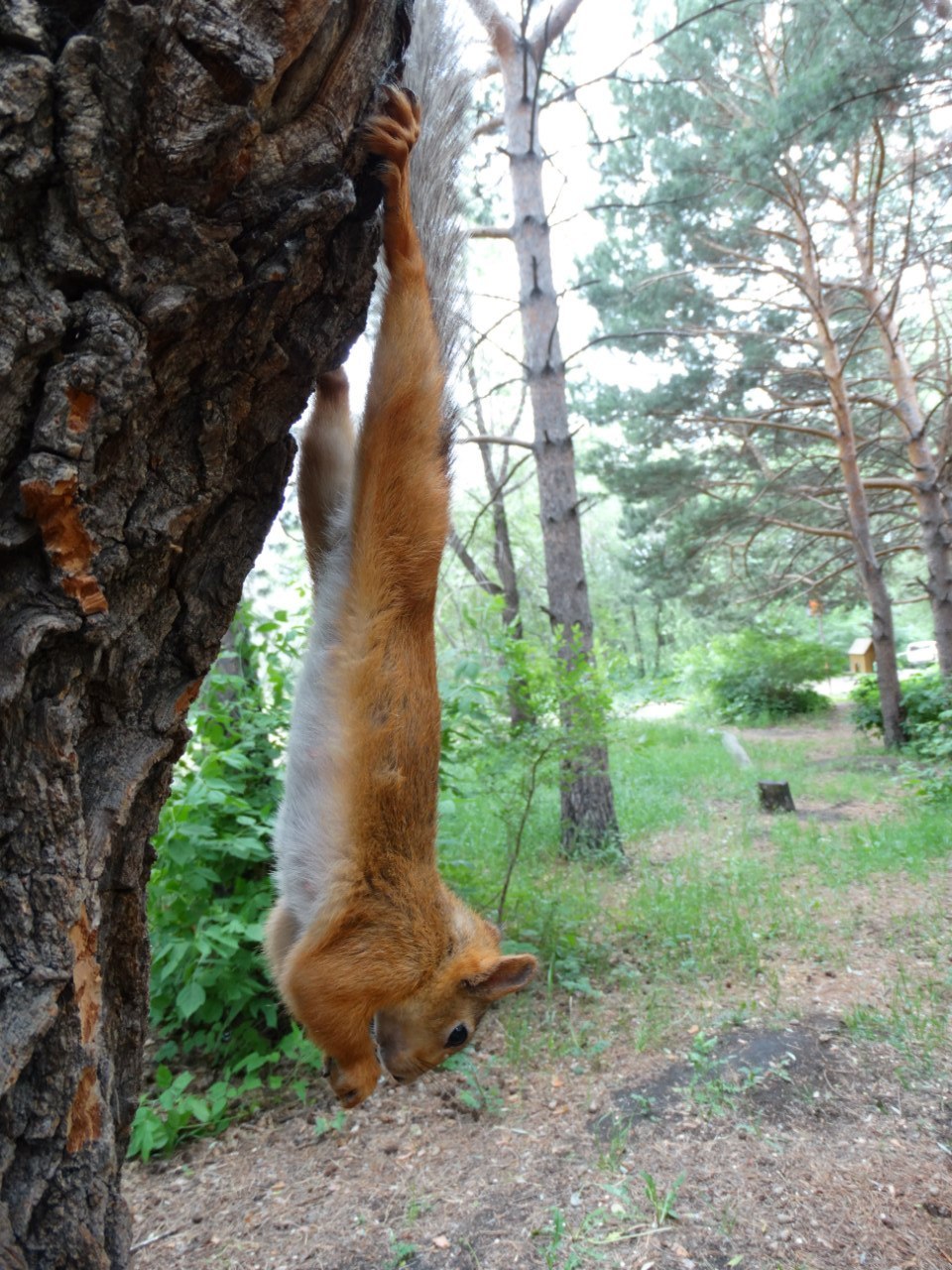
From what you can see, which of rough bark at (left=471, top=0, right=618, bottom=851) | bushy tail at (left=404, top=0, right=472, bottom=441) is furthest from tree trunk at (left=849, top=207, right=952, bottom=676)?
bushy tail at (left=404, top=0, right=472, bottom=441)

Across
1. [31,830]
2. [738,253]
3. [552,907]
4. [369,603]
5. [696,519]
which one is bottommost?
[552,907]

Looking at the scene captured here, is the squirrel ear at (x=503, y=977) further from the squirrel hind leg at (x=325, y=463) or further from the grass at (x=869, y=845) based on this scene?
the grass at (x=869, y=845)

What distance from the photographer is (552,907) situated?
6137mm

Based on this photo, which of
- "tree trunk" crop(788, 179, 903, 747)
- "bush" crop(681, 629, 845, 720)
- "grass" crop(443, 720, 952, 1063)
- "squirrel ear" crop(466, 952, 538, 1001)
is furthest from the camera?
"bush" crop(681, 629, 845, 720)

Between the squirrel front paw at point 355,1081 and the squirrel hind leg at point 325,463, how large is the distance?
60.8 inches

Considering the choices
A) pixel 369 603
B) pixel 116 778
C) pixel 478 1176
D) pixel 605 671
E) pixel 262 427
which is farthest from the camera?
pixel 605 671

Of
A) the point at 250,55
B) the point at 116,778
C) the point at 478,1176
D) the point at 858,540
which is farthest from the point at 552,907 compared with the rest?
the point at 858,540

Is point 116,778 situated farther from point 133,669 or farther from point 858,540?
point 858,540

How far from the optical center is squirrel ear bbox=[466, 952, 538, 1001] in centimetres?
319

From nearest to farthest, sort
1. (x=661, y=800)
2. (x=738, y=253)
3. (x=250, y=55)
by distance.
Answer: (x=250, y=55) < (x=661, y=800) < (x=738, y=253)

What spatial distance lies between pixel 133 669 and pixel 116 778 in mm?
206

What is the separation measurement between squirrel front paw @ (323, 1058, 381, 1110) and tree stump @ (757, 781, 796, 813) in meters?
A: 8.66

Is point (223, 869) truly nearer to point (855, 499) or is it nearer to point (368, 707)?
point (368, 707)

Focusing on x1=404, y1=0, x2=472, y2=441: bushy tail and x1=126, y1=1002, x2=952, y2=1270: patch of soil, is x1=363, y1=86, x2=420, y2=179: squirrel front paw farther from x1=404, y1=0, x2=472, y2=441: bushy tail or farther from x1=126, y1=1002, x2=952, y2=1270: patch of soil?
x1=126, y1=1002, x2=952, y2=1270: patch of soil
